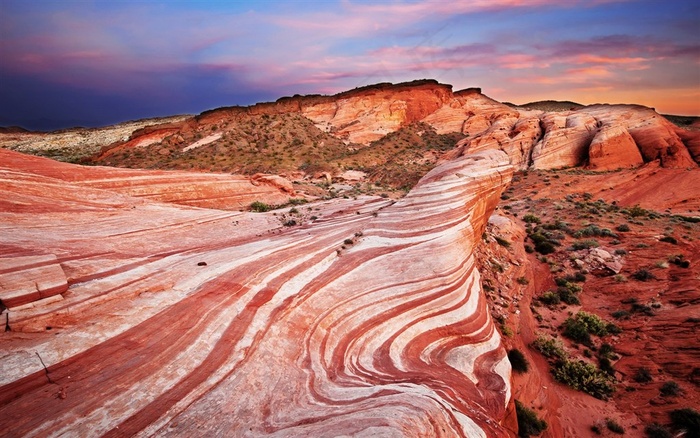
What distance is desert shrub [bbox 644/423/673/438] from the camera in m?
8.34

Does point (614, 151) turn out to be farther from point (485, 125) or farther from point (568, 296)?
point (568, 296)

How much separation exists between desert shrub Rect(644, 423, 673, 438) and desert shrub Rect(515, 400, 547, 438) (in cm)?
261

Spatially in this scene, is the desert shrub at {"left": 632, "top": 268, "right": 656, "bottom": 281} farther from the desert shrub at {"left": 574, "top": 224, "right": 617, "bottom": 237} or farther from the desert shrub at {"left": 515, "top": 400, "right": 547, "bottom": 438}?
the desert shrub at {"left": 515, "top": 400, "right": 547, "bottom": 438}

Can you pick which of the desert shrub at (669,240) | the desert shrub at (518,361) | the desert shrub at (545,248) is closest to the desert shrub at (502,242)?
the desert shrub at (545,248)

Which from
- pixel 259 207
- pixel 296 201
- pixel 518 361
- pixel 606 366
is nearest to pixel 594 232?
pixel 606 366

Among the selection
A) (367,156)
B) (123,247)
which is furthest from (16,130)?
(123,247)

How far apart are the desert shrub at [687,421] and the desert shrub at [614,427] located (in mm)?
1214

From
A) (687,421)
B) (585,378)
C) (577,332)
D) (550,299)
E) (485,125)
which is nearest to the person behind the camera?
(687,421)

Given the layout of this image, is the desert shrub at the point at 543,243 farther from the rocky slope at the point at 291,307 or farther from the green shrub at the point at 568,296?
the green shrub at the point at 568,296

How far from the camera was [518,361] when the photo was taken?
35.0 feet

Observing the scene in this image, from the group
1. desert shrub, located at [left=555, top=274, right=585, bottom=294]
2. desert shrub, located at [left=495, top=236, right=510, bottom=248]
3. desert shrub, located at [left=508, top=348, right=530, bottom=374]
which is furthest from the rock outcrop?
desert shrub, located at [left=555, top=274, right=585, bottom=294]

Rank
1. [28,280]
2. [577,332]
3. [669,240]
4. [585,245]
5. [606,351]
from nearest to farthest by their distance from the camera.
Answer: [28,280] < [606,351] < [577,332] < [669,240] < [585,245]

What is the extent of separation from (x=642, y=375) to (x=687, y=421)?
186 cm

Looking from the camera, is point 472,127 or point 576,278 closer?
point 576,278
